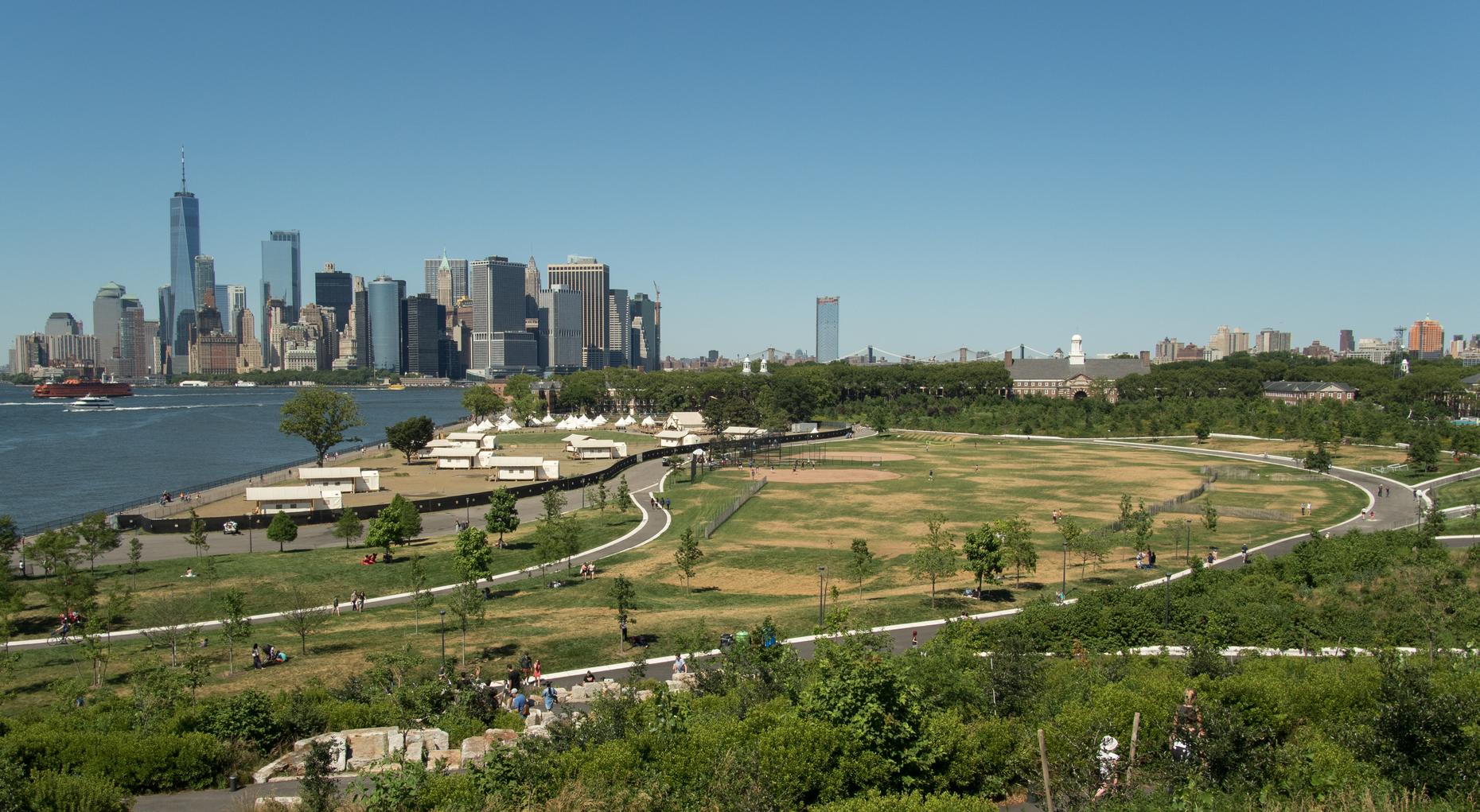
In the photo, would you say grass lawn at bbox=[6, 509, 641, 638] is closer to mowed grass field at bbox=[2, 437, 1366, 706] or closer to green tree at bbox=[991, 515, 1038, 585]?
mowed grass field at bbox=[2, 437, 1366, 706]

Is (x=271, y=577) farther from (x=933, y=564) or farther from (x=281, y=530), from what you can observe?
(x=933, y=564)

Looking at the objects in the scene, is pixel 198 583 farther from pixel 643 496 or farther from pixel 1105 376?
pixel 1105 376

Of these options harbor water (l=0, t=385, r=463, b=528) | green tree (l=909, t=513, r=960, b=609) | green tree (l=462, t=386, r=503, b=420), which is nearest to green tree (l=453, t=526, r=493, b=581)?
green tree (l=909, t=513, r=960, b=609)

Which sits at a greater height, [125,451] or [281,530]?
[281,530]

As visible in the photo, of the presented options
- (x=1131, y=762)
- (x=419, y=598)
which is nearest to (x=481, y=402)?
(x=419, y=598)

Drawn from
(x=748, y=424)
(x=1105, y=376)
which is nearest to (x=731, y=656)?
(x=748, y=424)

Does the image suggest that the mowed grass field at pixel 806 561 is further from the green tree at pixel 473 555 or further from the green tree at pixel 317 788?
the green tree at pixel 317 788
